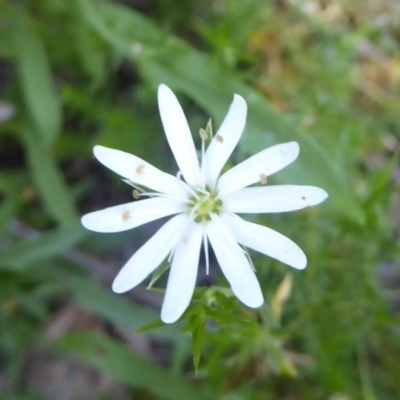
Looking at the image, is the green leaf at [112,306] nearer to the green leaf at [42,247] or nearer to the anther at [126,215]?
the green leaf at [42,247]

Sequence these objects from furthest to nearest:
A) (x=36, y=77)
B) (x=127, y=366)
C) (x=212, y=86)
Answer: (x=36, y=77) < (x=127, y=366) < (x=212, y=86)

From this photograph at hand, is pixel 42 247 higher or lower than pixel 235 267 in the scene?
higher

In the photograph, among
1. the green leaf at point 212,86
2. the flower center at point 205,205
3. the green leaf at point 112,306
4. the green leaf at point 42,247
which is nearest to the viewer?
the flower center at point 205,205

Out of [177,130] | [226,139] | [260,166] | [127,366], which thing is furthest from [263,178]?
[127,366]

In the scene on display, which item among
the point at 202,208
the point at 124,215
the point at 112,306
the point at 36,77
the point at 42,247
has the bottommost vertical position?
the point at 124,215

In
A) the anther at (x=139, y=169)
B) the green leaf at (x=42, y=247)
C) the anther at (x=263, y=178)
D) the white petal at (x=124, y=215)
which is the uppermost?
the green leaf at (x=42, y=247)

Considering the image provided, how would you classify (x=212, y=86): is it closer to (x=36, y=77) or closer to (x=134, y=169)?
(x=36, y=77)

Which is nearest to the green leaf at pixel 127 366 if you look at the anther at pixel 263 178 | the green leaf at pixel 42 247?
the green leaf at pixel 42 247

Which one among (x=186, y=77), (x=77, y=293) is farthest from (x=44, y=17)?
(x=77, y=293)
